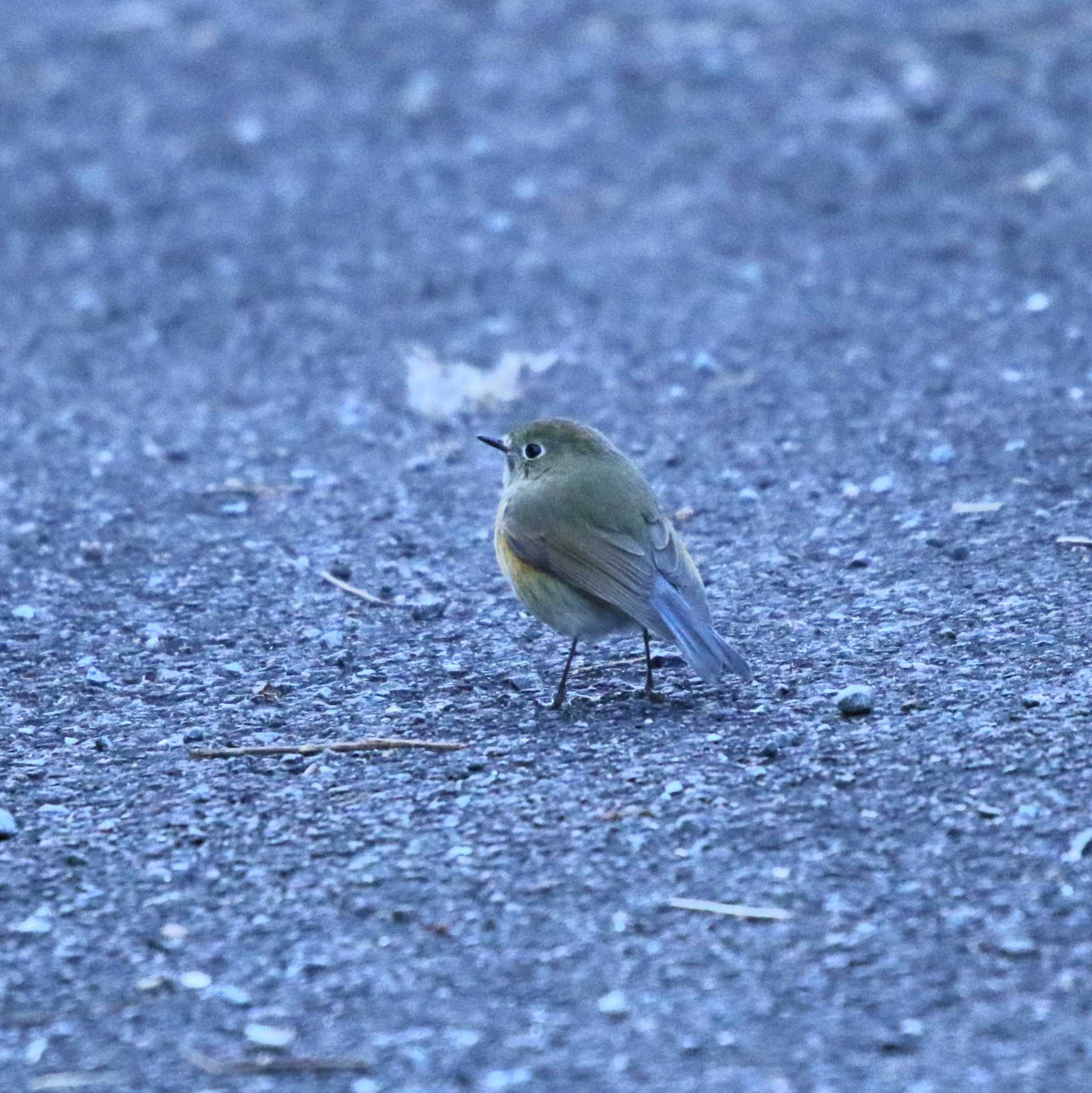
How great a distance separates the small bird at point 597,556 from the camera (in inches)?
199

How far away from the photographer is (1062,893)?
3.96m

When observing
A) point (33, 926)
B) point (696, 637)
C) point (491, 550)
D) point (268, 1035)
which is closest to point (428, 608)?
point (491, 550)

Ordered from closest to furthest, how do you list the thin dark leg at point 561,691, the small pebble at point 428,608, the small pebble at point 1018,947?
the small pebble at point 1018,947
the thin dark leg at point 561,691
the small pebble at point 428,608

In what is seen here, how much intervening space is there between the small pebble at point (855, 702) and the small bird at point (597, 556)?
0.84ft

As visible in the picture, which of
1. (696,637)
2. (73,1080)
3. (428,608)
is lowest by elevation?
(73,1080)

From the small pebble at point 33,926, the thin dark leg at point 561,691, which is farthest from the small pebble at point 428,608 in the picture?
the small pebble at point 33,926

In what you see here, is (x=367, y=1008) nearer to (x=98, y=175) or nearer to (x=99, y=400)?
(x=99, y=400)

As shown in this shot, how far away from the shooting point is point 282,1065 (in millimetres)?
3566

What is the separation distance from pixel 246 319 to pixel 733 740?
200 inches

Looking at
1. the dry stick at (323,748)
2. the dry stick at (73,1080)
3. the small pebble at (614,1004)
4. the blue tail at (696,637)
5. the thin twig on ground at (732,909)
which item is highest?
the blue tail at (696,637)

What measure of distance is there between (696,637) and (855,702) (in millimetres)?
432

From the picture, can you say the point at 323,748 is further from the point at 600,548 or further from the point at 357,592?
the point at 357,592

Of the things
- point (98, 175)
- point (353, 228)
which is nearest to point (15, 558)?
point (353, 228)

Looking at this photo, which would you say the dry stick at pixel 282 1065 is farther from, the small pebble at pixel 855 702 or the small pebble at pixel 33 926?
the small pebble at pixel 855 702
